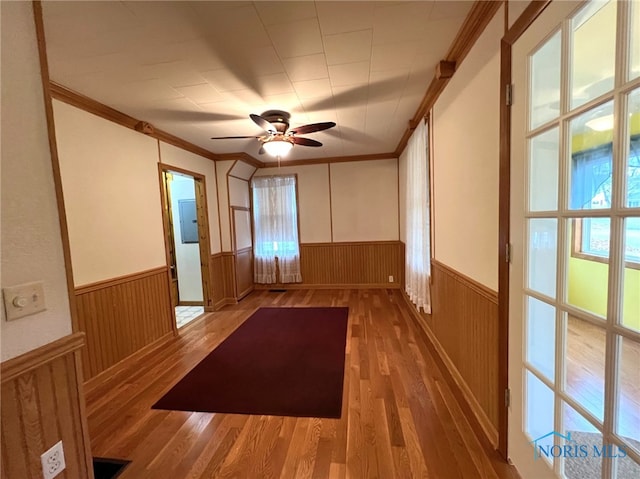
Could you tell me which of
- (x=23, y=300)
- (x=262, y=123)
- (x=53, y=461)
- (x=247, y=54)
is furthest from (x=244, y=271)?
(x=23, y=300)

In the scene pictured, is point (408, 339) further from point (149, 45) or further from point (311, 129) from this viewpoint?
point (149, 45)

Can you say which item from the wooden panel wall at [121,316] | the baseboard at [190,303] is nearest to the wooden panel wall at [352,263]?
the baseboard at [190,303]

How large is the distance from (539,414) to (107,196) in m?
3.52

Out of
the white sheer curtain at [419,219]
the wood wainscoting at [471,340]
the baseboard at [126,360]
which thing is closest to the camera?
the wood wainscoting at [471,340]

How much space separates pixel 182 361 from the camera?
9.48 ft

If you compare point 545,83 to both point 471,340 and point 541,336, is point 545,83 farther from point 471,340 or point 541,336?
point 471,340

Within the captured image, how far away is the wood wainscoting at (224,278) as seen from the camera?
4637 millimetres

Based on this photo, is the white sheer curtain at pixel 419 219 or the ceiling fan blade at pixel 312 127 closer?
the ceiling fan blade at pixel 312 127

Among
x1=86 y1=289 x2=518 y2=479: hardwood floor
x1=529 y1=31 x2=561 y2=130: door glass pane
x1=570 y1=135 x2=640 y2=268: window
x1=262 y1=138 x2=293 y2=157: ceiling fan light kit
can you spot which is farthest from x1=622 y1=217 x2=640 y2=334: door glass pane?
x1=262 y1=138 x2=293 y2=157: ceiling fan light kit

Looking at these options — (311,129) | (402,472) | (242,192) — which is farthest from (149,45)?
(242,192)

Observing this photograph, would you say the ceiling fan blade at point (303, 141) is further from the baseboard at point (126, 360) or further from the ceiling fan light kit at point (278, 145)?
the baseboard at point (126, 360)

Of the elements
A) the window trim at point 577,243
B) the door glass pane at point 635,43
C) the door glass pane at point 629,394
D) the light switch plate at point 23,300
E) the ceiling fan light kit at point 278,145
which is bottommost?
the door glass pane at point 629,394

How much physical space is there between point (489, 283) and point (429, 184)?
1494 mm

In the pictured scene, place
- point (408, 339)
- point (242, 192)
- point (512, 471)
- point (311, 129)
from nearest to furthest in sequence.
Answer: point (512, 471), point (311, 129), point (408, 339), point (242, 192)
